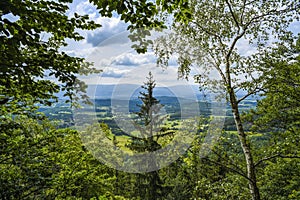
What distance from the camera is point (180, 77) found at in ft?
22.4

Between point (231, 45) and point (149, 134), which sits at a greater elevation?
point (231, 45)

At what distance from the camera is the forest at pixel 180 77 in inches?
98.7

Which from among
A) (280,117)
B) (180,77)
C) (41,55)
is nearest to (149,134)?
(280,117)

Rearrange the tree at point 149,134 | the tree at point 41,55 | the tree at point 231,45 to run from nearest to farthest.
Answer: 1. the tree at point 41,55
2. the tree at point 231,45
3. the tree at point 149,134

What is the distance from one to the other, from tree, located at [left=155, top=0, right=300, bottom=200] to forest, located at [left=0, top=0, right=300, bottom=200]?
1.1 inches

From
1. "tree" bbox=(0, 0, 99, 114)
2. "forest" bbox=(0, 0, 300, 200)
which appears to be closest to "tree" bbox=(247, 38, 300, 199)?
"forest" bbox=(0, 0, 300, 200)

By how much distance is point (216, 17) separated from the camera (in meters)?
6.54

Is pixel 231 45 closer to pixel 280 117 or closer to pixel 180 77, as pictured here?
pixel 180 77

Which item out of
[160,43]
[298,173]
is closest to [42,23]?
[160,43]

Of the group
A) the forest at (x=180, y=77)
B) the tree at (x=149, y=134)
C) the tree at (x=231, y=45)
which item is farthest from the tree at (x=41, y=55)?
the tree at (x=149, y=134)

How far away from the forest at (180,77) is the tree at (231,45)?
27mm

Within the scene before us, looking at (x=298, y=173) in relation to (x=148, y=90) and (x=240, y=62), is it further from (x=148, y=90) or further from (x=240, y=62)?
(x=148, y=90)

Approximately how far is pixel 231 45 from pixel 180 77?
1.62 m

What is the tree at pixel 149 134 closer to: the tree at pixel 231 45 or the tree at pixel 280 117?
the tree at pixel 280 117
